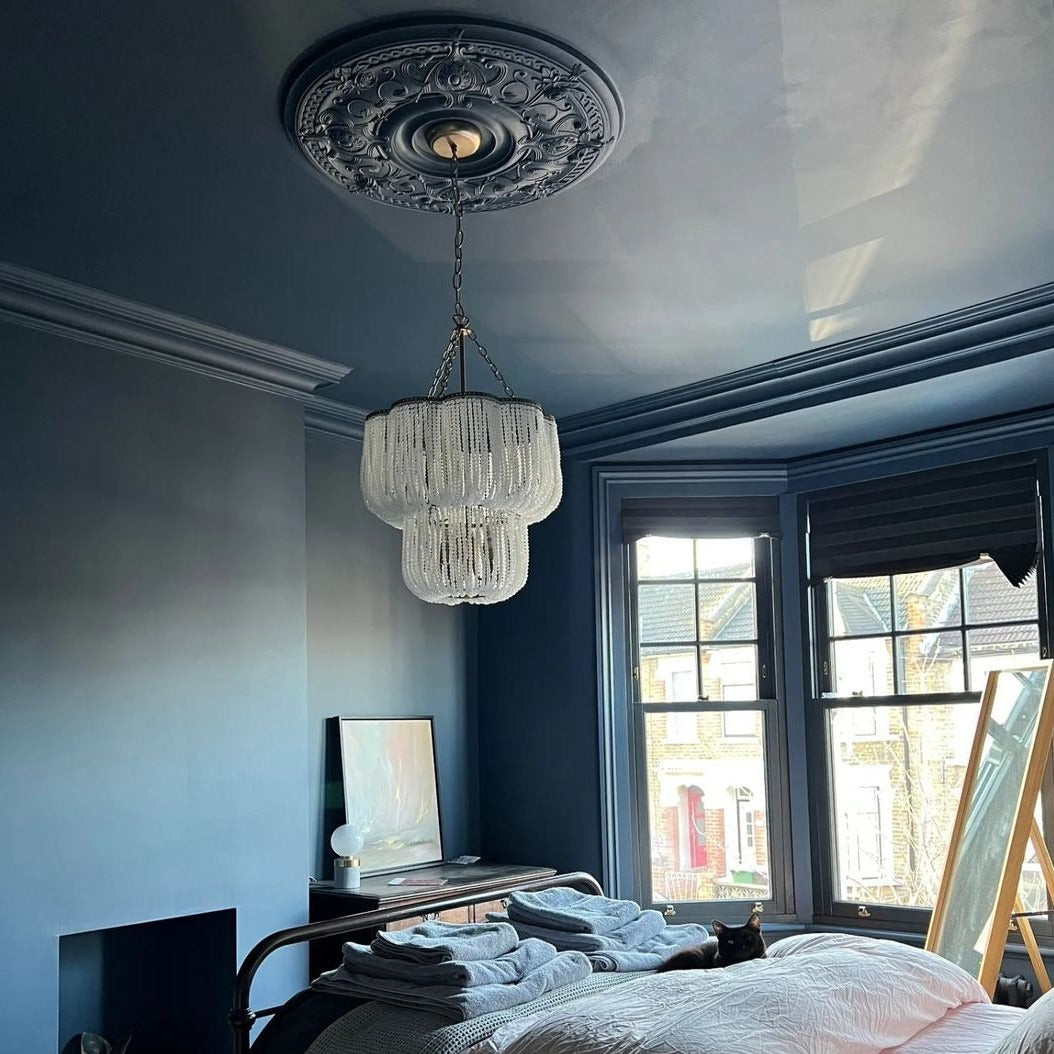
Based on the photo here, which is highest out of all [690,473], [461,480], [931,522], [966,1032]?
[690,473]

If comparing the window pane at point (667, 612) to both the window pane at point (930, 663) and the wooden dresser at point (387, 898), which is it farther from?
the wooden dresser at point (387, 898)

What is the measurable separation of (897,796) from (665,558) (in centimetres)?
148

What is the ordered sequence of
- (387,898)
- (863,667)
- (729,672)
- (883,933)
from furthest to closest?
1. (729,672)
2. (863,667)
3. (883,933)
4. (387,898)

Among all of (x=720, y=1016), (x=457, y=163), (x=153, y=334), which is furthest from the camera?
(x=153, y=334)

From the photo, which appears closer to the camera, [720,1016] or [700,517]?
[720,1016]

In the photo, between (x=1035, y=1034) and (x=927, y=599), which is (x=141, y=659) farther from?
(x=927, y=599)

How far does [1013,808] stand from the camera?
4.19 metres

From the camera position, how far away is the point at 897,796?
201 inches

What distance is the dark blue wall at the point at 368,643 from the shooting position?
493cm

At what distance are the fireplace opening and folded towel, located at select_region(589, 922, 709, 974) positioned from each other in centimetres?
164

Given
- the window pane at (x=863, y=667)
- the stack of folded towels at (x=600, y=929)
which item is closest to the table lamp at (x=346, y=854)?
the stack of folded towels at (x=600, y=929)

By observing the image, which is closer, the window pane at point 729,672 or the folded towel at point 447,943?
the folded towel at point 447,943

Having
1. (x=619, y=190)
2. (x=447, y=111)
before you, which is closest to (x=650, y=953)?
(x=619, y=190)

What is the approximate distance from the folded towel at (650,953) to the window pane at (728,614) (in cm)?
224
